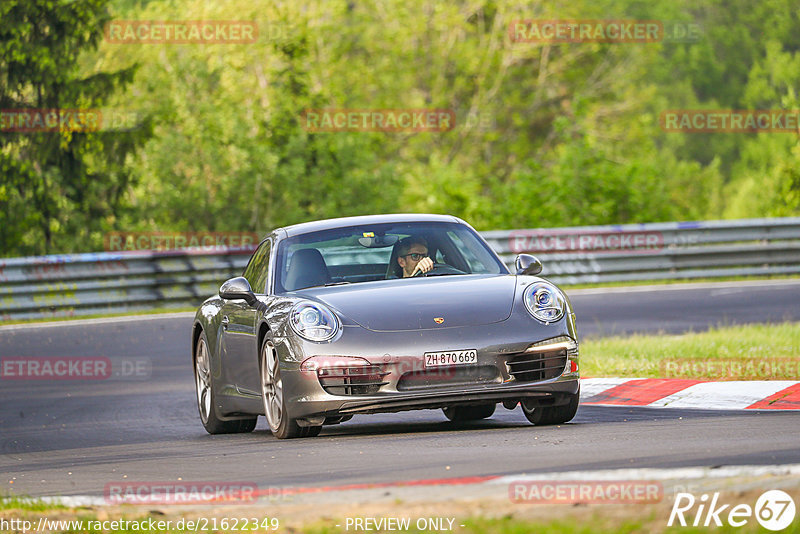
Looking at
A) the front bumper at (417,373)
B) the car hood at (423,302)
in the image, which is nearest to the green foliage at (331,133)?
the car hood at (423,302)

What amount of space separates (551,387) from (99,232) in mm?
21700

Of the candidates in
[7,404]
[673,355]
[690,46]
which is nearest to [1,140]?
[7,404]

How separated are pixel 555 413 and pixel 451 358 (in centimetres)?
95

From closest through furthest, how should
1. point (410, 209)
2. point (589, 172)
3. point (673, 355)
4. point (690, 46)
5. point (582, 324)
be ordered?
1. point (673, 355)
2. point (582, 324)
3. point (589, 172)
4. point (410, 209)
5. point (690, 46)

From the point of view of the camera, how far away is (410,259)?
960 centimetres

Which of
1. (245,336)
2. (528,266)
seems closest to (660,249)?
(528,266)

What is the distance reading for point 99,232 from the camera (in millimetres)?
29125

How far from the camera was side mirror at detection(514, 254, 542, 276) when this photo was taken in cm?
930

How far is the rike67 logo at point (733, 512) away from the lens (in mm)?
4574

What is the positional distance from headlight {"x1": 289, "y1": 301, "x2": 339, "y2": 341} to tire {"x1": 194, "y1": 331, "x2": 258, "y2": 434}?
1836 millimetres

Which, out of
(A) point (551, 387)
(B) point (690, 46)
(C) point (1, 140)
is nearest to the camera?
(A) point (551, 387)

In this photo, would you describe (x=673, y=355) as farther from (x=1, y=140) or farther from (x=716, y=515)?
(x=1, y=140)

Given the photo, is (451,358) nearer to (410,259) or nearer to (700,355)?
(410,259)

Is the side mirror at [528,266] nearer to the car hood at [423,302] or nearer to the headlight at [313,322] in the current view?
the car hood at [423,302]
